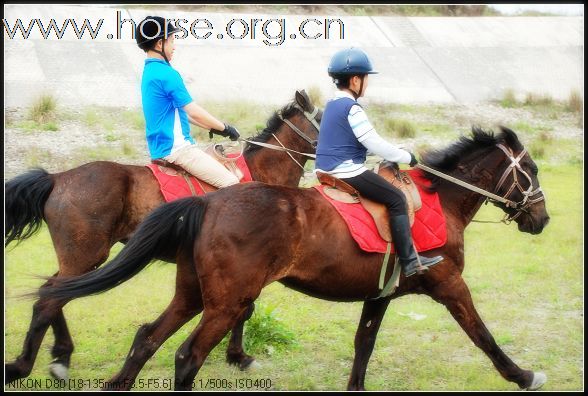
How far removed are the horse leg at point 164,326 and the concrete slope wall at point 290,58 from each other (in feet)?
39.6

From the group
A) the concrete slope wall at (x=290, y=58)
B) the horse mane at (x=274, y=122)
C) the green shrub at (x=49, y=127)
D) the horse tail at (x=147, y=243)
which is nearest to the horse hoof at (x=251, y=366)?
the horse tail at (x=147, y=243)

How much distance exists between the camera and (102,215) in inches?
280

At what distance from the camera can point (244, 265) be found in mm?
5707

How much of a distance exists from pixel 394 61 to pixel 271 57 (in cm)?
388

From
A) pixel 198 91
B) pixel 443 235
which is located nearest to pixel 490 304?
pixel 443 235

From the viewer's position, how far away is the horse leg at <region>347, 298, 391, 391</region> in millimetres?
6824

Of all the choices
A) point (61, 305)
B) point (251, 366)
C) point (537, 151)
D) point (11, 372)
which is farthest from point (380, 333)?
point (537, 151)

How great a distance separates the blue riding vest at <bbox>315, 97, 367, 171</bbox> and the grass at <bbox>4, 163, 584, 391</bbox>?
1.84 metres

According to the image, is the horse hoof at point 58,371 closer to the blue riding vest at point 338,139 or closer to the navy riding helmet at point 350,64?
the blue riding vest at point 338,139

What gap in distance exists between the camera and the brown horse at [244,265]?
5691 millimetres

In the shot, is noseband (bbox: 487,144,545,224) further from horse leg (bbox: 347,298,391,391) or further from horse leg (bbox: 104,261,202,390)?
horse leg (bbox: 104,261,202,390)

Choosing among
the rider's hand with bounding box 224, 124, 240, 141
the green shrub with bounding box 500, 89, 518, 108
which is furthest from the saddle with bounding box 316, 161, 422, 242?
the green shrub with bounding box 500, 89, 518, 108

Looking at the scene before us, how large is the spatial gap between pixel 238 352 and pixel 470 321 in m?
2.21

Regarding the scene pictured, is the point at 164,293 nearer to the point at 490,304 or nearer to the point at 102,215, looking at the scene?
the point at 102,215
